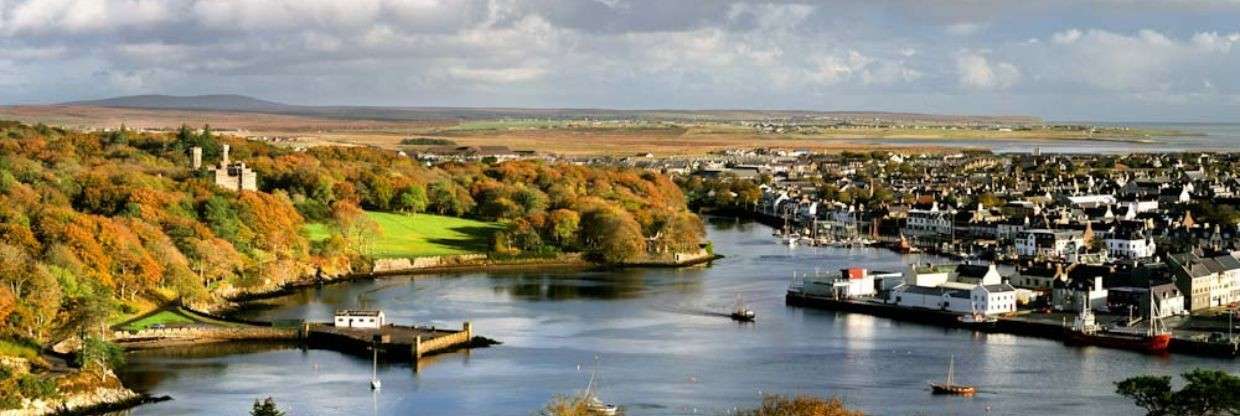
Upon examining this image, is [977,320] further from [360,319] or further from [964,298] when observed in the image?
[360,319]

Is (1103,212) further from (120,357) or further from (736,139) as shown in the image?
(736,139)

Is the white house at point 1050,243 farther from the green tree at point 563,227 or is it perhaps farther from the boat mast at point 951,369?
the boat mast at point 951,369

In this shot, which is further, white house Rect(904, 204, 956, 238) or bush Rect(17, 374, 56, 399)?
white house Rect(904, 204, 956, 238)

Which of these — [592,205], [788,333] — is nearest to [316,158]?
[592,205]

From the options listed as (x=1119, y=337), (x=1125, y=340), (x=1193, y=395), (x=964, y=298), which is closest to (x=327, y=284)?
(x=964, y=298)

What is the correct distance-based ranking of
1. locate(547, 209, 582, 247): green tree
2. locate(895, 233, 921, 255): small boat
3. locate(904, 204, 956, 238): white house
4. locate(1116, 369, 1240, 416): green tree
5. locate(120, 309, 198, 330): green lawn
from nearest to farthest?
locate(1116, 369, 1240, 416): green tree
locate(120, 309, 198, 330): green lawn
locate(547, 209, 582, 247): green tree
locate(895, 233, 921, 255): small boat
locate(904, 204, 956, 238): white house

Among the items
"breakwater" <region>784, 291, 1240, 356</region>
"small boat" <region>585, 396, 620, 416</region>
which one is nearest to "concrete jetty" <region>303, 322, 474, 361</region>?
"small boat" <region>585, 396, 620, 416</region>

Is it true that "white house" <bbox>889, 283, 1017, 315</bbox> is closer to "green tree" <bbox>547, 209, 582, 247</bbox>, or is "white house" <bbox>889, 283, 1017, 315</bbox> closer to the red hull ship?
the red hull ship
